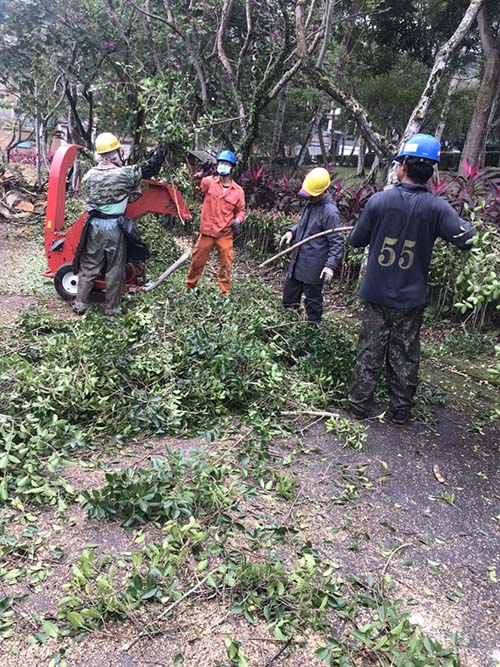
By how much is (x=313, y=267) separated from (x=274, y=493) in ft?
8.17

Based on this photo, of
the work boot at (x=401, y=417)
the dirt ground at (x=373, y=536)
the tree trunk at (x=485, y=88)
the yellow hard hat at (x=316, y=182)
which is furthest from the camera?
the tree trunk at (x=485, y=88)

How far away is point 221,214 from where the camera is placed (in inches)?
242

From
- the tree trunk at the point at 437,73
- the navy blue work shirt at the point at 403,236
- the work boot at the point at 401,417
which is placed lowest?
the work boot at the point at 401,417

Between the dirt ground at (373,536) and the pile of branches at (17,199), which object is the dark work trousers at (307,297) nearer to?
the dirt ground at (373,536)

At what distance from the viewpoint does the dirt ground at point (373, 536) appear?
195 centimetres

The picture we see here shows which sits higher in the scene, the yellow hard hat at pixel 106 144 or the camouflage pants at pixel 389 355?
the yellow hard hat at pixel 106 144

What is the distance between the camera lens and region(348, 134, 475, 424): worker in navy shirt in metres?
3.26

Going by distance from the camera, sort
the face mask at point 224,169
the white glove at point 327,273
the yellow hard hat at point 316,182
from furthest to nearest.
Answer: the face mask at point 224,169
the yellow hard hat at point 316,182
the white glove at point 327,273

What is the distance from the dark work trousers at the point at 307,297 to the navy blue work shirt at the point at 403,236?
143cm

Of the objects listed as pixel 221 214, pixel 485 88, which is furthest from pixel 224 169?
pixel 485 88

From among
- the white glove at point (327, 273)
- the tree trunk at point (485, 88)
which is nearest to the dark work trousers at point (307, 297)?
the white glove at point (327, 273)

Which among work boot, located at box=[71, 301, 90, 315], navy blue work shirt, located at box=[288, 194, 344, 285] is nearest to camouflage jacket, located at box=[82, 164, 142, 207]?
work boot, located at box=[71, 301, 90, 315]

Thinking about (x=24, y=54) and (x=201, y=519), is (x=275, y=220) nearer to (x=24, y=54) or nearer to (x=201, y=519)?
(x=201, y=519)

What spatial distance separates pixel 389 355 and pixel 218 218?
321cm
